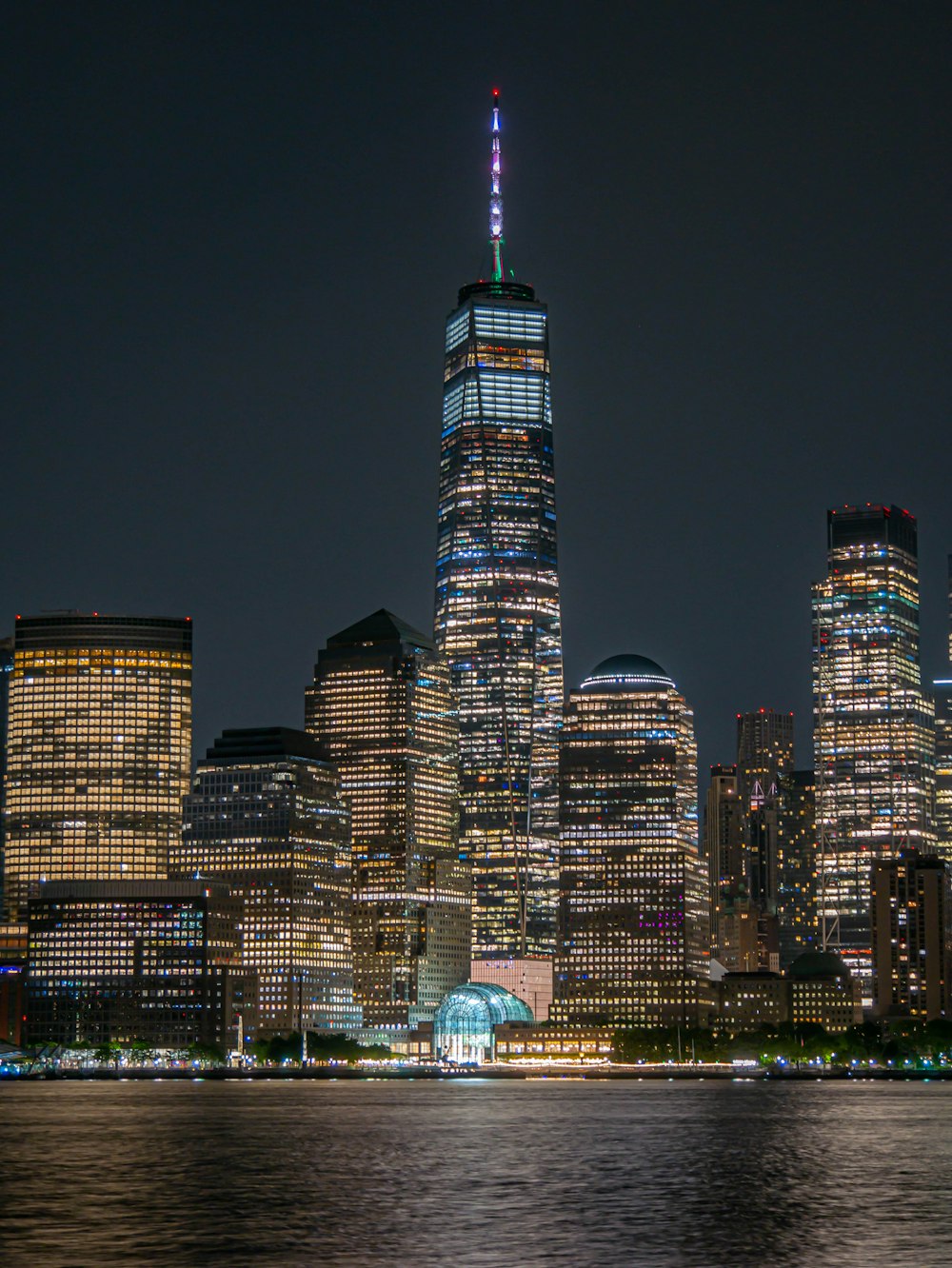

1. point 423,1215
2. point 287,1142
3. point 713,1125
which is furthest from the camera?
point 713,1125

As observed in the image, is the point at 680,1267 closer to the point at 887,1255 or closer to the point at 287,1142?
the point at 887,1255

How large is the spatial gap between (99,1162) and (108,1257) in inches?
2053

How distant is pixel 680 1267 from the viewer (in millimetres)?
89188

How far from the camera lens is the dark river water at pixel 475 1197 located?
9362 cm

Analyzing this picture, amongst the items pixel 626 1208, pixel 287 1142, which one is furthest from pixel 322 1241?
pixel 287 1142

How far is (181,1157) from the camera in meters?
146

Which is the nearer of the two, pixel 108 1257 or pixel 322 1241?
pixel 108 1257

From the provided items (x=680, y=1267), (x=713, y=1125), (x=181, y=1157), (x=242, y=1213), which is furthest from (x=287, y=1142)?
(x=680, y=1267)

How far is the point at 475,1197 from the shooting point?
115750 millimetres

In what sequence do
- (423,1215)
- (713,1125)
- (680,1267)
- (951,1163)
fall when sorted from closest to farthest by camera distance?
Answer: (680,1267), (423,1215), (951,1163), (713,1125)

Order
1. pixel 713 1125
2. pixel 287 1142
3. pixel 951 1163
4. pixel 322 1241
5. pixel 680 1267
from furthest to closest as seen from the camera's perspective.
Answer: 1. pixel 713 1125
2. pixel 287 1142
3. pixel 951 1163
4. pixel 322 1241
5. pixel 680 1267

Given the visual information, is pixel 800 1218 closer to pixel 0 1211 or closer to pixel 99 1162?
pixel 0 1211

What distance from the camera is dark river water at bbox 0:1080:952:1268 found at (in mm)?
93625

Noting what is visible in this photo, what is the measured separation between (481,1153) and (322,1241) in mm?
53117
